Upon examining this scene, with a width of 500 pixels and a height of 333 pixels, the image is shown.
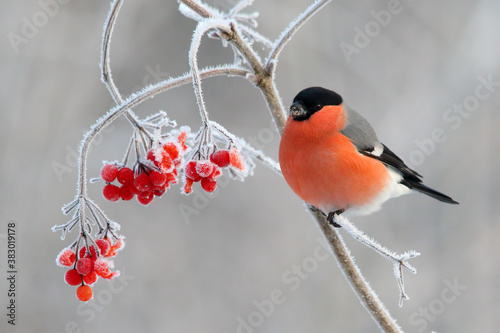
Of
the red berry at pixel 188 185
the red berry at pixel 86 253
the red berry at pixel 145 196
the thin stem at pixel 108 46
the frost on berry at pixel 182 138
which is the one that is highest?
the thin stem at pixel 108 46

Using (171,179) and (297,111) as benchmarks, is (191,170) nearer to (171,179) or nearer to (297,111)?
(171,179)

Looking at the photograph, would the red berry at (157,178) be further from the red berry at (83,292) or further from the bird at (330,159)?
the bird at (330,159)

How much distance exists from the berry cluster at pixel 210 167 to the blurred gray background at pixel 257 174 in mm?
2699

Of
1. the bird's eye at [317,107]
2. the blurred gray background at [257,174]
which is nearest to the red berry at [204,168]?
the bird's eye at [317,107]

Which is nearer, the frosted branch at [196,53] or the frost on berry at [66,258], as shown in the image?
the frosted branch at [196,53]

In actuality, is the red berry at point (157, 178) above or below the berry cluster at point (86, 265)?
above

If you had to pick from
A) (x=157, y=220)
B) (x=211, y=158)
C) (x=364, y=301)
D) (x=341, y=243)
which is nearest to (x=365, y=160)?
(x=341, y=243)

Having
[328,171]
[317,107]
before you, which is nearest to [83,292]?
[328,171]

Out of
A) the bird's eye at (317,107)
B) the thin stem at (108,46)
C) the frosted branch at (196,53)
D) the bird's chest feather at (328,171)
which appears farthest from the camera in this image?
the bird's eye at (317,107)

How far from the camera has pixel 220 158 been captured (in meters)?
1.02

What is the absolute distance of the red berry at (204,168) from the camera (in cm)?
97

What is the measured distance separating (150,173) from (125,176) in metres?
0.06

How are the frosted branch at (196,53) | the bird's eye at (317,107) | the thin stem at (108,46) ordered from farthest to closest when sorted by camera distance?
1. the bird's eye at (317,107)
2. the thin stem at (108,46)
3. the frosted branch at (196,53)

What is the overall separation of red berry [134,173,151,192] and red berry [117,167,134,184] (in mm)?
21
